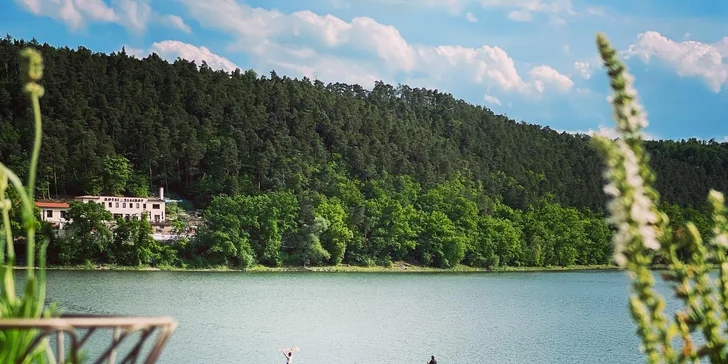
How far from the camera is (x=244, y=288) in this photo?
6225cm

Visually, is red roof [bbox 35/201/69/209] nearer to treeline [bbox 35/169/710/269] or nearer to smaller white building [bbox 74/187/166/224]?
smaller white building [bbox 74/187/166/224]

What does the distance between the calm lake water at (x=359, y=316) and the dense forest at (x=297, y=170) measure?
37.8 feet

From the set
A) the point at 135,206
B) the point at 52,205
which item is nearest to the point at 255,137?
the point at 135,206

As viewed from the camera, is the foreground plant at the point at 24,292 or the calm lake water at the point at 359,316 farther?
the calm lake water at the point at 359,316

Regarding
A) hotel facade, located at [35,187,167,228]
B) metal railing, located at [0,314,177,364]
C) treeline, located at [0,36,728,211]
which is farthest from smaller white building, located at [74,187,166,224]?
metal railing, located at [0,314,177,364]

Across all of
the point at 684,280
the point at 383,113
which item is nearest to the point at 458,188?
the point at 383,113

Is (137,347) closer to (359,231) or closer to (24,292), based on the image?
(24,292)

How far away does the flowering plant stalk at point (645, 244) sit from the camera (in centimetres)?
150

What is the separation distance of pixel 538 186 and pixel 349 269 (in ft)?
191

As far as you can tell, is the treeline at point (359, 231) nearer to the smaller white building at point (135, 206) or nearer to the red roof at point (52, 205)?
the smaller white building at point (135, 206)

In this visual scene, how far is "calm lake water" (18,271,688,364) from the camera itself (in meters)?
35.8

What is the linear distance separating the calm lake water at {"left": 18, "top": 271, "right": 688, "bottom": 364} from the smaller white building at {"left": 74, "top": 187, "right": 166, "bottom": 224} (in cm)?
1643

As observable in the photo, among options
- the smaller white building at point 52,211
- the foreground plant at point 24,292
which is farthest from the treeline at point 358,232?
the foreground plant at point 24,292

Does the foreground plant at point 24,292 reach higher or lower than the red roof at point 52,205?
higher
